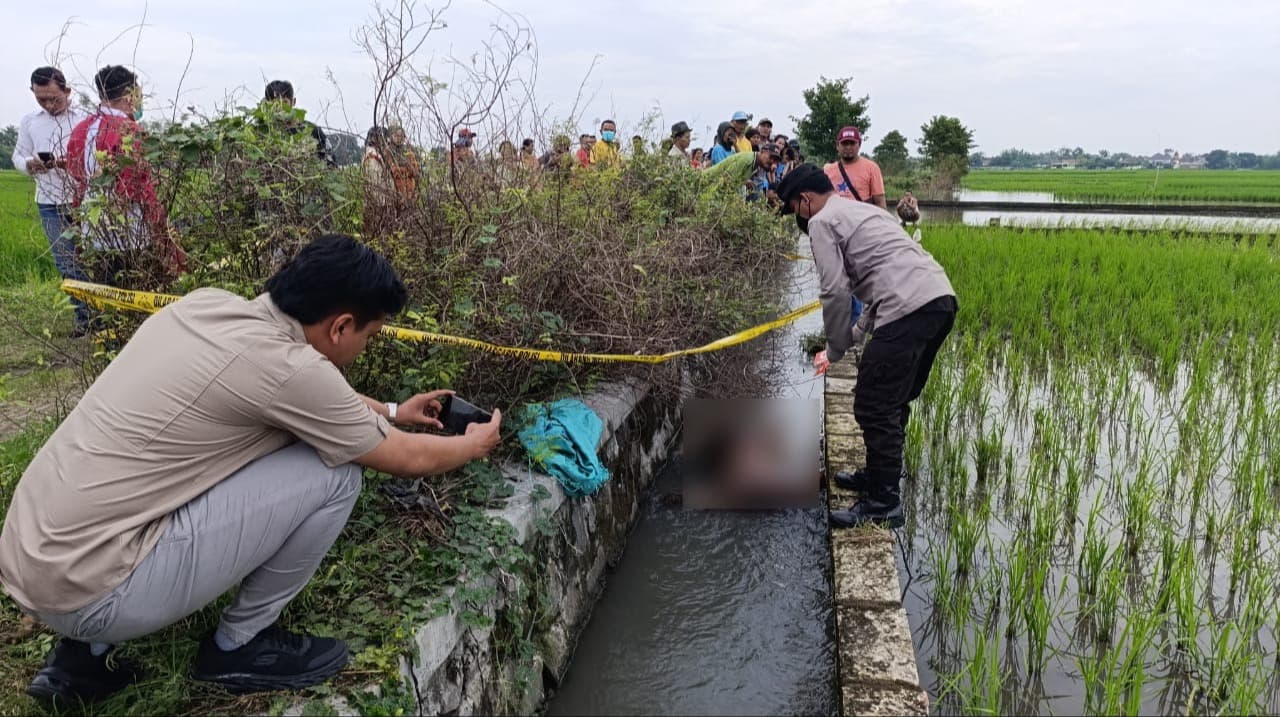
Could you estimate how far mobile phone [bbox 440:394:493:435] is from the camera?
2.65 meters

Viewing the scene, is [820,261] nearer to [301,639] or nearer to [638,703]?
[638,703]

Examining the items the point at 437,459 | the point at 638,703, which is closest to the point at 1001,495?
the point at 638,703

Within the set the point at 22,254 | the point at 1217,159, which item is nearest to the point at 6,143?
the point at 22,254

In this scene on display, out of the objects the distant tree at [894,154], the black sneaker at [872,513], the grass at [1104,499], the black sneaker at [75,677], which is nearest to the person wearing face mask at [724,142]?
the grass at [1104,499]

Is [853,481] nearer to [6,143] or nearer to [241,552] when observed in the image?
[241,552]

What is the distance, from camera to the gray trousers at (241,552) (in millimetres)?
1737

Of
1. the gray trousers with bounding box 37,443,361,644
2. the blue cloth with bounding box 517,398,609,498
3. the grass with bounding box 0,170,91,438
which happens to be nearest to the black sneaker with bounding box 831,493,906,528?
the blue cloth with bounding box 517,398,609,498

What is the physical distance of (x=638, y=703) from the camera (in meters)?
2.61

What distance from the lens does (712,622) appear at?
303 centimetres

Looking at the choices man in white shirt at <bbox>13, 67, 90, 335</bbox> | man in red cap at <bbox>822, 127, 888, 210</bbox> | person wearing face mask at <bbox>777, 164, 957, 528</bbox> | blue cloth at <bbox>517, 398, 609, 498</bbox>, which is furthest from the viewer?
man in red cap at <bbox>822, 127, 888, 210</bbox>

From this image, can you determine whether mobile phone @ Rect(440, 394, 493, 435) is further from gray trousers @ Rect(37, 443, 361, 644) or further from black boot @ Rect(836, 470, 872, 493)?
black boot @ Rect(836, 470, 872, 493)

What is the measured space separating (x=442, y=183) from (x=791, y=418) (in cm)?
205

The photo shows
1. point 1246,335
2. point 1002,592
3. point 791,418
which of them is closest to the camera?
point 1002,592

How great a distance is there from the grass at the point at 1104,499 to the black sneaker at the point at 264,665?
1.77m
